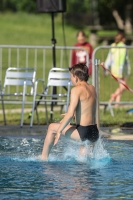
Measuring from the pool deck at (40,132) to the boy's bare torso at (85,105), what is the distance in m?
2.28

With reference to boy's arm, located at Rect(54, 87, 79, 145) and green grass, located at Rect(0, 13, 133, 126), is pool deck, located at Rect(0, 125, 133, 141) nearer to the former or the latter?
boy's arm, located at Rect(54, 87, 79, 145)

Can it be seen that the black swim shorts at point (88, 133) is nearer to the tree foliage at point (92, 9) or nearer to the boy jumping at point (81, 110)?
the boy jumping at point (81, 110)

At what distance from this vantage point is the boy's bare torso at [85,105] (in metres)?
8.99

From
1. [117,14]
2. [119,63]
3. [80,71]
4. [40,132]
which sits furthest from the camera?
[117,14]

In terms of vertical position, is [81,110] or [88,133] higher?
[81,110]

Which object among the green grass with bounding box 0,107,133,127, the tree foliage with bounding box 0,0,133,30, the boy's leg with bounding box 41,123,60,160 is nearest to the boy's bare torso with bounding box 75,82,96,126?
the boy's leg with bounding box 41,123,60,160

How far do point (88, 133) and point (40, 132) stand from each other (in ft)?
10.0

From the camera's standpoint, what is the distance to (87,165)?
8.95 m

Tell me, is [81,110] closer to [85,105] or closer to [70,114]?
[85,105]

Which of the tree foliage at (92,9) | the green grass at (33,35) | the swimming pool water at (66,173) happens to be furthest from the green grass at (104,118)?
the tree foliage at (92,9)

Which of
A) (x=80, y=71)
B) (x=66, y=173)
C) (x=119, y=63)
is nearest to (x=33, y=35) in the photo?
(x=119, y=63)

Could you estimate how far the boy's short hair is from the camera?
29.3ft

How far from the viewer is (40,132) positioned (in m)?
12.0

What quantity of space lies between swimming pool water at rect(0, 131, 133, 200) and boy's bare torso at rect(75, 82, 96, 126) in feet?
1.14
